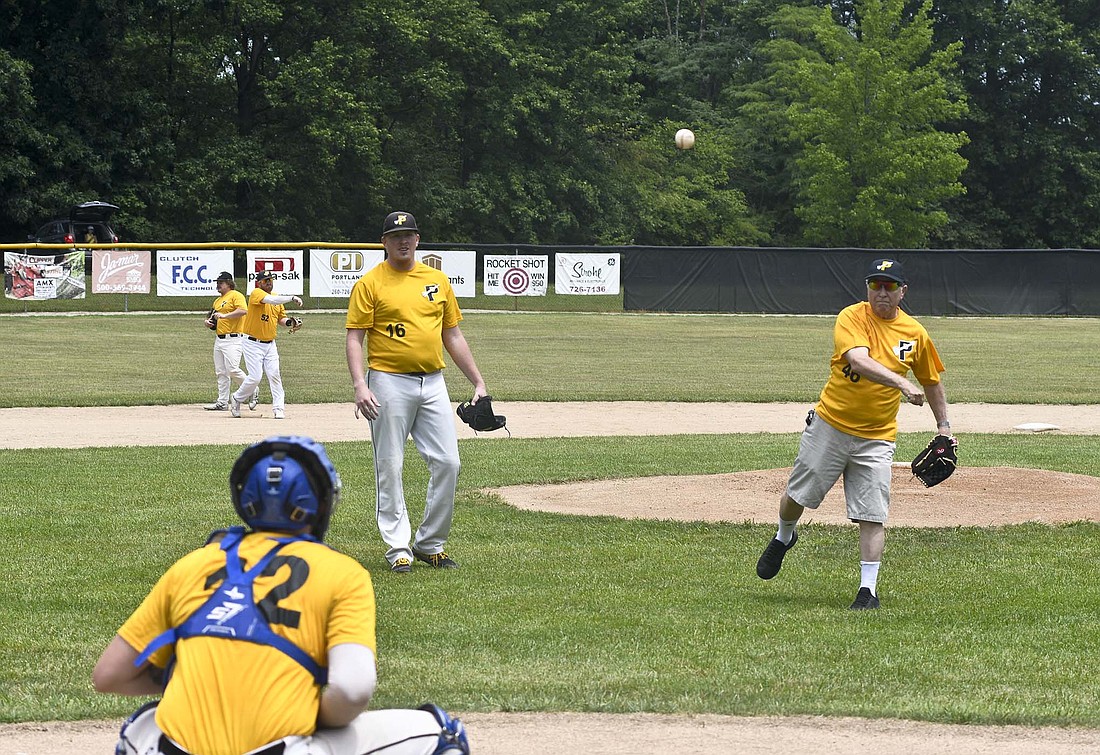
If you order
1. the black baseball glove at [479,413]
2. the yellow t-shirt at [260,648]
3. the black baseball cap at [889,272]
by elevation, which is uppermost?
the black baseball cap at [889,272]

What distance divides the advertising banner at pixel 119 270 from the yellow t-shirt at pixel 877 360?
34.5 m

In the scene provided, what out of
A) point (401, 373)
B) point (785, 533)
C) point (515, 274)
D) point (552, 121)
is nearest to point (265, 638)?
point (401, 373)

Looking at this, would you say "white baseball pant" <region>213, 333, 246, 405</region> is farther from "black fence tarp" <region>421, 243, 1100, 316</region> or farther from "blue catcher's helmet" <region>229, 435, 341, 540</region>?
"black fence tarp" <region>421, 243, 1100, 316</region>

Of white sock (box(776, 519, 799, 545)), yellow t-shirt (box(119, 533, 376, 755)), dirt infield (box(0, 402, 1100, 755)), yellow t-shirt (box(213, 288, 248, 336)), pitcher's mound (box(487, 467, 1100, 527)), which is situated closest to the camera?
yellow t-shirt (box(119, 533, 376, 755))

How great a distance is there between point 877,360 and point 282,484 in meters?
4.91

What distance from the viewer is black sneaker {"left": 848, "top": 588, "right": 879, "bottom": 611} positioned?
25.2ft

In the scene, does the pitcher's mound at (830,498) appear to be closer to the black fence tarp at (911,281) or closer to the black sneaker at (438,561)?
the black sneaker at (438,561)

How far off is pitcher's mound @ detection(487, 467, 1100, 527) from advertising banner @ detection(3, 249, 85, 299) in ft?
98.5

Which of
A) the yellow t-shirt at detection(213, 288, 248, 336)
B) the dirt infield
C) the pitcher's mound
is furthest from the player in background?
the yellow t-shirt at detection(213, 288, 248, 336)

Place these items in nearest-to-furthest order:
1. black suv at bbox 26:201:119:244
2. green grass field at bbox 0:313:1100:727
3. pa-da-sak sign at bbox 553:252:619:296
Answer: green grass field at bbox 0:313:1100:727
black suv at bbox 26:201:119:244
pa-da-sak sign at bbox 553:252:619:296

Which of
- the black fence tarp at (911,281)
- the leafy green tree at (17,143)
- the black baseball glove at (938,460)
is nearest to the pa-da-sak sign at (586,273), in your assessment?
the black fence tarp at (911,281)

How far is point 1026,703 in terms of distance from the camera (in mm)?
5809

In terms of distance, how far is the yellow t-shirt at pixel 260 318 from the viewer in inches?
763

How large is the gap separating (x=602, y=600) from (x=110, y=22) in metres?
47.0
